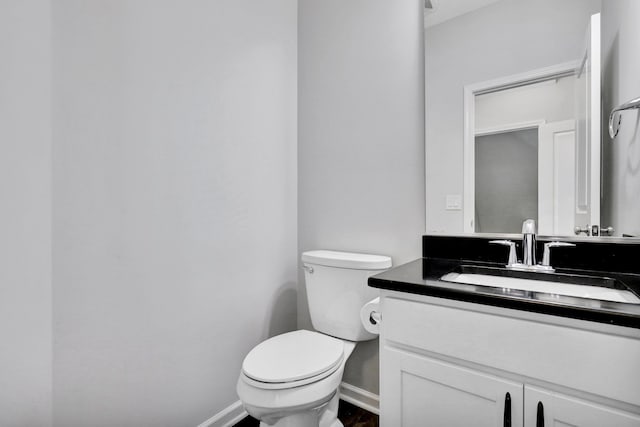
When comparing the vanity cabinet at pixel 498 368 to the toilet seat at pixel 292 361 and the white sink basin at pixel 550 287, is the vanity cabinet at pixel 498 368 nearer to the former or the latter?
the white sink basin at pixel 550 287

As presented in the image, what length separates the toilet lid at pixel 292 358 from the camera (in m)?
1.12

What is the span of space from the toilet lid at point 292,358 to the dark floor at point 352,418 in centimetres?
49

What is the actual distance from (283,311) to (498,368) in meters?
1.22

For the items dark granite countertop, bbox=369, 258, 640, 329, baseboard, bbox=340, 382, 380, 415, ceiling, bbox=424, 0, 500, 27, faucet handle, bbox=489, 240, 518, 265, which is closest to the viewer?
dark granite countertop, bbox=369, 258, 640, 329

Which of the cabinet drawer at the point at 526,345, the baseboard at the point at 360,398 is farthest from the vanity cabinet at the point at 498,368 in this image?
the baseboard at the point at 360,398

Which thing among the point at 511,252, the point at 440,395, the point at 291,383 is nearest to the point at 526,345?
the point at 440,395

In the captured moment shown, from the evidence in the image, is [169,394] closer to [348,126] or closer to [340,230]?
[340,230]

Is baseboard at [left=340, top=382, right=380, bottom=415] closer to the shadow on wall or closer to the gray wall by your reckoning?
the shadow on wall

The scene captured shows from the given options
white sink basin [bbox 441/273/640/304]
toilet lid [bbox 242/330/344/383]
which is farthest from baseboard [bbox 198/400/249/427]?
white sink basin [bbox 441/273/640/304]

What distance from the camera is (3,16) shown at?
35.4 inches

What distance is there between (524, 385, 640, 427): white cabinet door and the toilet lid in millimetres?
629

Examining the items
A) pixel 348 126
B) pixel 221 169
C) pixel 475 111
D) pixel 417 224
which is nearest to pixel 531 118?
pixel 475 111

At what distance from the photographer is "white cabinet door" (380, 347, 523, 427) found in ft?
2.64

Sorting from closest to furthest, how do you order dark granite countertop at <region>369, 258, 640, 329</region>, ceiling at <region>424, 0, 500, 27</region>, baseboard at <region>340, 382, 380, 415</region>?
1. dark granite countertop at <region>369, 258, 640, 329</region>
2. ceiling at <region>424, 0, 500, 27</region>
3. baseboard at <region>340, 382, 380, 415</region>
